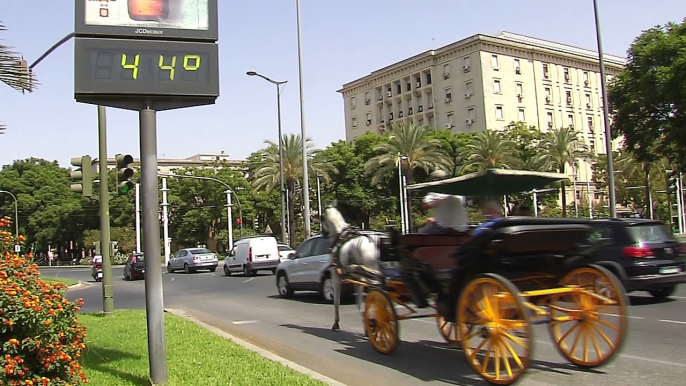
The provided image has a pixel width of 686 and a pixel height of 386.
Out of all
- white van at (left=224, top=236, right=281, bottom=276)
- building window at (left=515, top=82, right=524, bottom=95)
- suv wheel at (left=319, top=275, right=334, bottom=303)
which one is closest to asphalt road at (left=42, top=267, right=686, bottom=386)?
suv wheel at (left=319, top=275, right=334, bottom=303)

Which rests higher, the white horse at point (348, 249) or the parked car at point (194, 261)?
the white horse at point (348, 249)

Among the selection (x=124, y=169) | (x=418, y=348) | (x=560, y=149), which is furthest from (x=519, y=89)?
(x=418, y=348)

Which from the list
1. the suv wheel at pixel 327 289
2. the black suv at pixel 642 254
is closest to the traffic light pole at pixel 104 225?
the suv wheel at pixel 327 289

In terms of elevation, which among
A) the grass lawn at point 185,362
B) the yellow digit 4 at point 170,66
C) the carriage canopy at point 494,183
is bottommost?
the grass lawn at point 185,362

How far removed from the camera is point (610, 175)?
23.7m

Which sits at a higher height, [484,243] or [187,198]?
[187,198]

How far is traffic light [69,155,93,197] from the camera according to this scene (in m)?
13.6

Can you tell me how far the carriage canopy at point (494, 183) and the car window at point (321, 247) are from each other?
809 cm

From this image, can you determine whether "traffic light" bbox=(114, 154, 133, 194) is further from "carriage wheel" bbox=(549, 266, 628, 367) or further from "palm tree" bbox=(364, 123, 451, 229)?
"palm tree" bbox=(364, 123, 451, 229)

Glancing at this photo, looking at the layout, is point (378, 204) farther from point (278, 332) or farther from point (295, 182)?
point (278, 332)

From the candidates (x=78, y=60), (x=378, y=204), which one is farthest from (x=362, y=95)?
(x=78, y=60)

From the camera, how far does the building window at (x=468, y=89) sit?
85875 mm

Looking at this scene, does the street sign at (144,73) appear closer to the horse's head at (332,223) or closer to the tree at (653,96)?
the horse's head at (332,223)

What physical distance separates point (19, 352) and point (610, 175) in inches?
877
